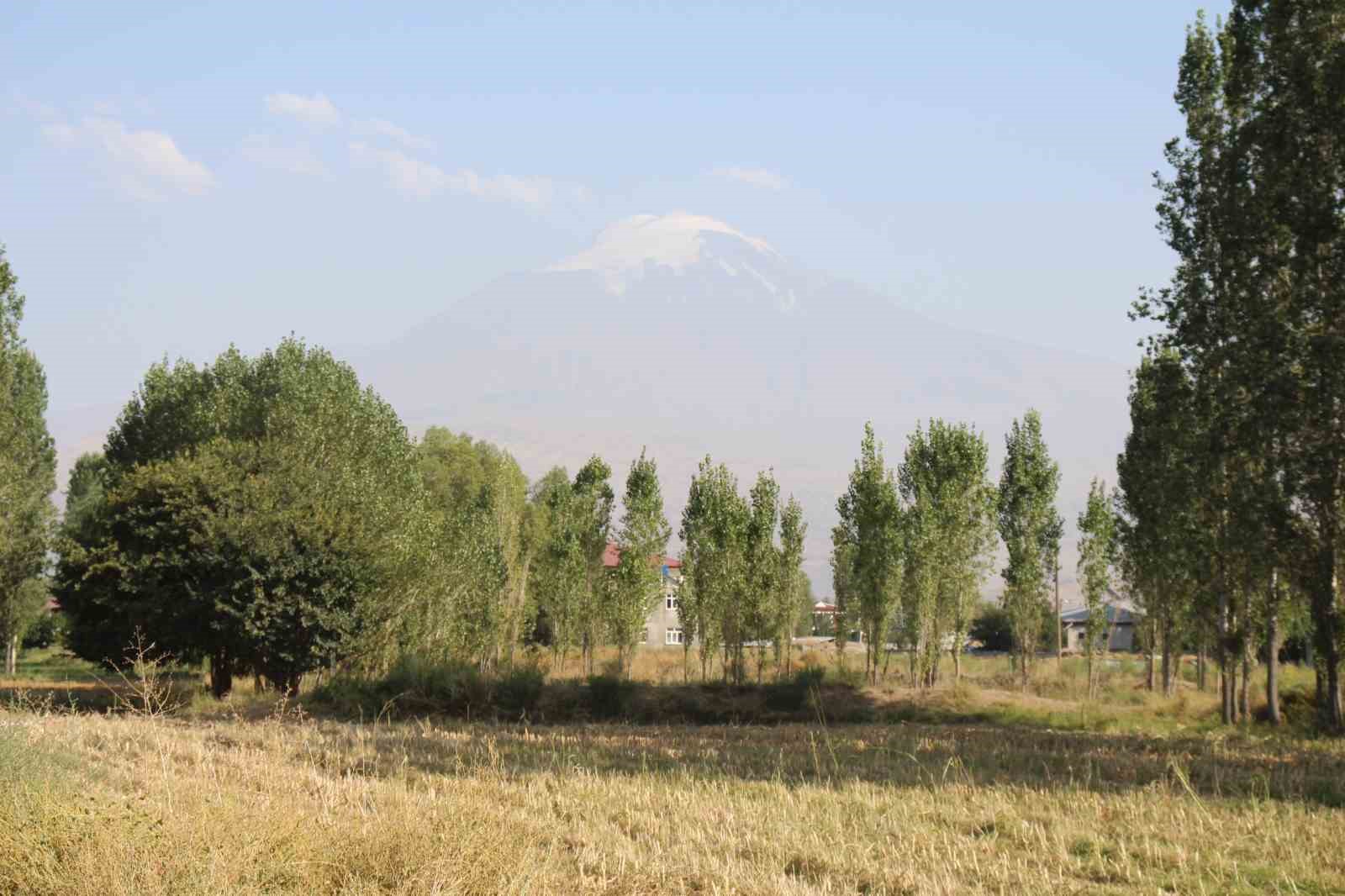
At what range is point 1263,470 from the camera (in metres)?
25.0

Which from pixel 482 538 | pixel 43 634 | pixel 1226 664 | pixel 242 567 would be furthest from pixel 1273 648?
pixel 43 634

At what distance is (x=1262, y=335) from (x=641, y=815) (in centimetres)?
1706

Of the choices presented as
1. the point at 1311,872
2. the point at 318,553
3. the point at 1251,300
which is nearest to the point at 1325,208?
the point at 1251,300

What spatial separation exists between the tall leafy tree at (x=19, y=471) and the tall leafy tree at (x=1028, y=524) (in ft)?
128

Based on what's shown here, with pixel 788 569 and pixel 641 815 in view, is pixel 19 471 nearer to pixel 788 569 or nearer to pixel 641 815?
pixel 788 569

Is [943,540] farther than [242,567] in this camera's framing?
Yes

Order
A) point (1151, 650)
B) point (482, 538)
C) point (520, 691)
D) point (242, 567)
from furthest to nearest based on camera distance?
point (482, 538)
point (1151, 650)
point (242, 567)
point (520, 691)

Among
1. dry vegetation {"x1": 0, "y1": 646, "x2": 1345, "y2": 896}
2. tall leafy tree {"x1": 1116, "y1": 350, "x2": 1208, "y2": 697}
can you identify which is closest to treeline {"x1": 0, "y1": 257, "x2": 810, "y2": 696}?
dry vegetation {"x1": 0, "y1": 646, "x2": 1345, "y2": 896}

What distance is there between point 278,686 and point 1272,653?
A: 2578 cm

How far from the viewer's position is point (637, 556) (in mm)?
52406

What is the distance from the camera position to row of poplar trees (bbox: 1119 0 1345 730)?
21438mm

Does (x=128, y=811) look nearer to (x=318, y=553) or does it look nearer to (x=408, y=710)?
(x=408, y=710)

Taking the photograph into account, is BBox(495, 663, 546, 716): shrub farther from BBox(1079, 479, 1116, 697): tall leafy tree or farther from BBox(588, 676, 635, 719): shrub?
BBox(1079, 479, 1116, 697): tall leafy tree

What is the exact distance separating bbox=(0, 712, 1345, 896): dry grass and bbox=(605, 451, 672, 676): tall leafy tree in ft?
106
